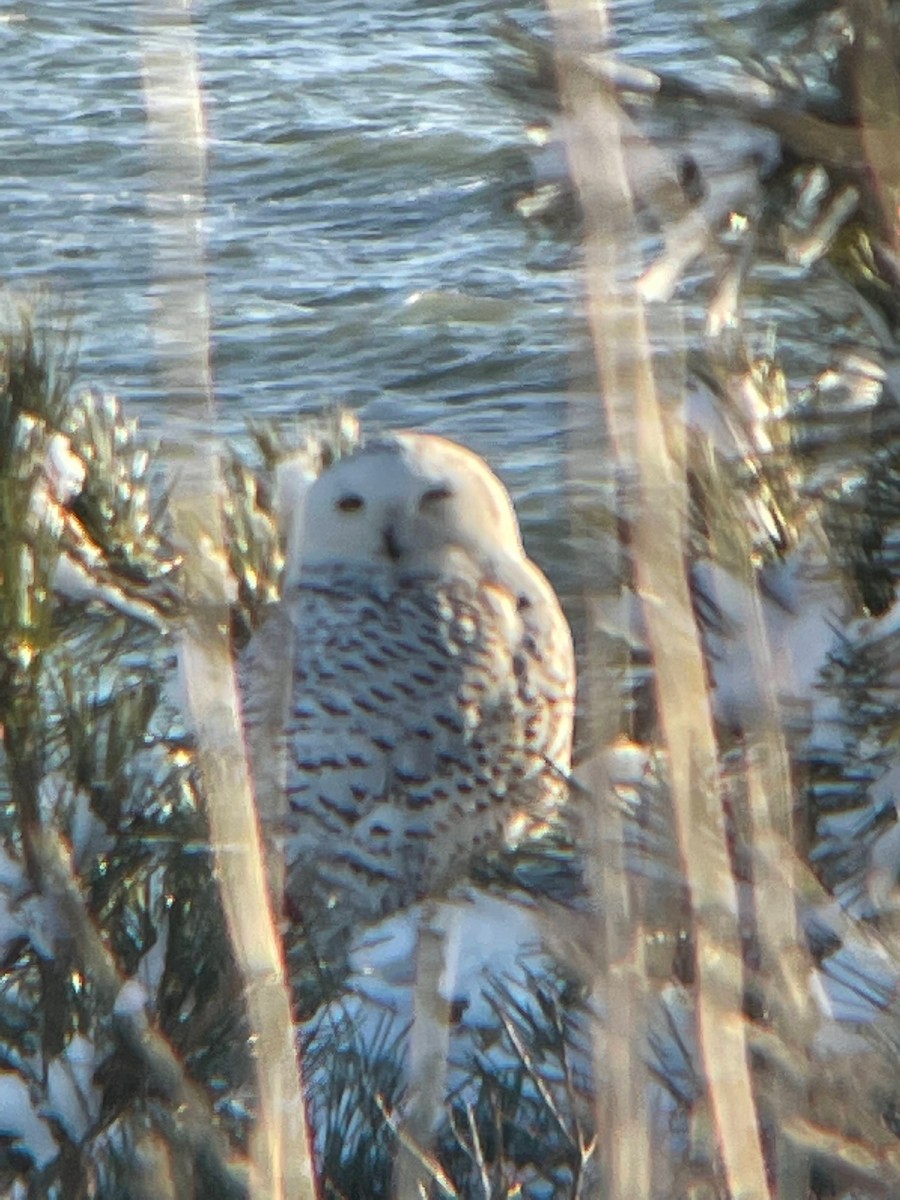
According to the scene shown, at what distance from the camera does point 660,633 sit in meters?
1.02

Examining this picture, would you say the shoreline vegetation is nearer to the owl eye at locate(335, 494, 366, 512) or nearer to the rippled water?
the owl eye at locate(335, 494, 366, 512)

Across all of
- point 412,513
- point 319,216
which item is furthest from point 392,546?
point 319,216

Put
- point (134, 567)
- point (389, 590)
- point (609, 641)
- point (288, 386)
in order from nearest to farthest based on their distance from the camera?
point (609, 641)
point (134, 567)
point (389, 590)
point (288, 386)

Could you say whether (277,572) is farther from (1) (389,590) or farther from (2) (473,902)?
(2) (473,902)

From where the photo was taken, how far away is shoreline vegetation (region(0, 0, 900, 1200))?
1.04m

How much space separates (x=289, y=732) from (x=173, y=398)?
4.96 feet

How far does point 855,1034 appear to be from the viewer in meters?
1.19

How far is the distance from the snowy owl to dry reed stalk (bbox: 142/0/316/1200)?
110cm

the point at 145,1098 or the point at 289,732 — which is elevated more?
the point at 145,1098

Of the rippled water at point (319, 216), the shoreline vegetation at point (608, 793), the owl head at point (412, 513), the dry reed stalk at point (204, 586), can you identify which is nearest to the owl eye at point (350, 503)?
the owl head at point (412, 513)

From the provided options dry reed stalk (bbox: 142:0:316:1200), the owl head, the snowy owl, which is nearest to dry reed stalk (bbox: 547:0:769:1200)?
dry reed stalk (bbox: 142:0:316:1200)

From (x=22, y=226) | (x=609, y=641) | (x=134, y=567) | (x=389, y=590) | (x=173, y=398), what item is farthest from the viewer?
(x=22, y=226)

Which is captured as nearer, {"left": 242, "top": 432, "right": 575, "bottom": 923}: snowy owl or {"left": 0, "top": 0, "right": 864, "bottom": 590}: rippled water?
{"left": 242, "top": 432, "right": 575, "bottom": 923}: snowy owl

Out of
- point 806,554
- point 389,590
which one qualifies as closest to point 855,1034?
point 806,554
